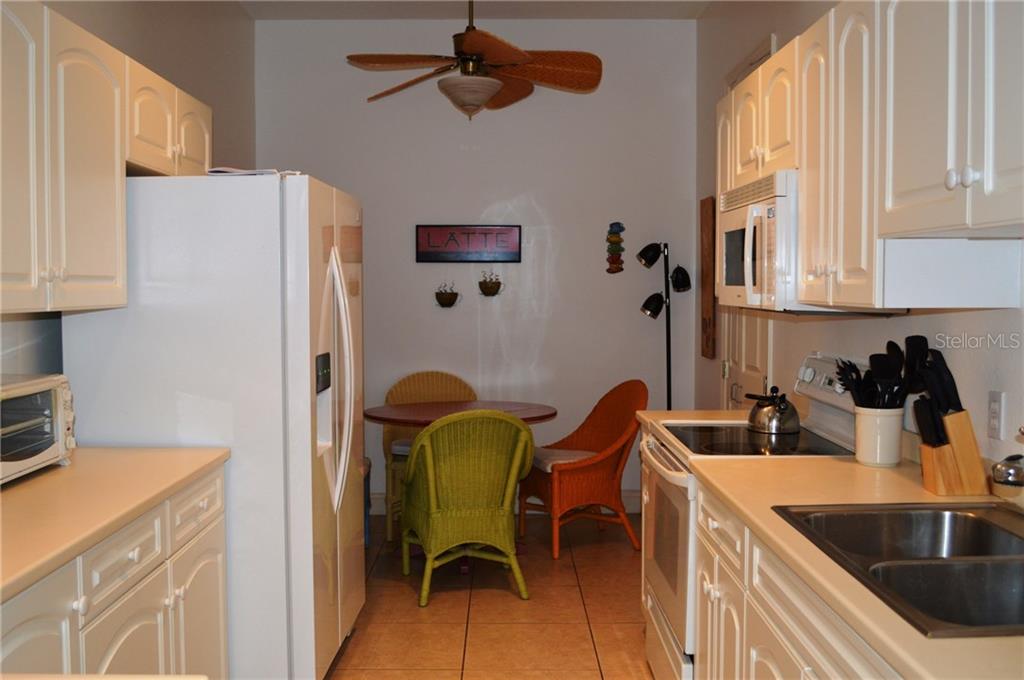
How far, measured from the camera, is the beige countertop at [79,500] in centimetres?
171

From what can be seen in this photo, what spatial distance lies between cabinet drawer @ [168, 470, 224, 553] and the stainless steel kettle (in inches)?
69.3

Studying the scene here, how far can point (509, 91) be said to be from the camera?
3906 mm

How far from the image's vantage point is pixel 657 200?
5520mm

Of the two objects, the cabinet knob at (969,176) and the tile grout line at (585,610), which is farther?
the tile grout line at (585,610)

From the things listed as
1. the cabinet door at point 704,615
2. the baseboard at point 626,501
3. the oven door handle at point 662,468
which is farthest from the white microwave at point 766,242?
the baseboard at point 626,501

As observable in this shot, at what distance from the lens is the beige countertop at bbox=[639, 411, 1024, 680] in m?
1.23

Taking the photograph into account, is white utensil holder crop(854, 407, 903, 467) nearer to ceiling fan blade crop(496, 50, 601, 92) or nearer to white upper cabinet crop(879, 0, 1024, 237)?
white upper cabinet crop(879, 0, 1024, 237)

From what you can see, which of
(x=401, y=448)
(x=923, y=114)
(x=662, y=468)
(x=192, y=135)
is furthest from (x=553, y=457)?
(x=923, y=114)

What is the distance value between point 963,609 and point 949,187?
78 centimetres

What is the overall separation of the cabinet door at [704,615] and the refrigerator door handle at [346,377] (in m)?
1.30

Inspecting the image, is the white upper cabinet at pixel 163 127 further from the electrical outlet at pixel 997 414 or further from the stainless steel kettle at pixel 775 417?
the electrical outlet at pixel 997 414

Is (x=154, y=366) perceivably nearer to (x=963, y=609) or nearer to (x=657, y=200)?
(x=963, y=609)

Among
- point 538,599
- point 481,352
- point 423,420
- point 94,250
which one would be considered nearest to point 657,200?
point 481,352

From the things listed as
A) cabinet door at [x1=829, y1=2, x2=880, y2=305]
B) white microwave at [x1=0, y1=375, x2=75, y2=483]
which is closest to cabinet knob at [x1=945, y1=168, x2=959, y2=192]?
cabinet door at [x1=829, y1=2, x2=880, y2=305]
